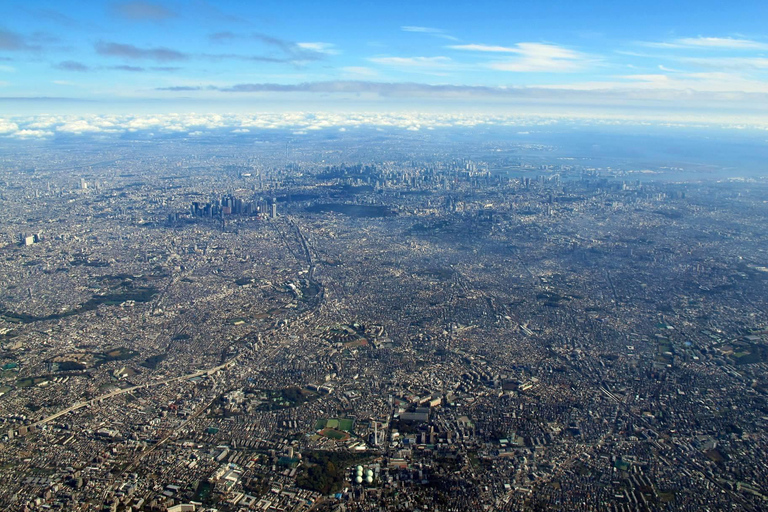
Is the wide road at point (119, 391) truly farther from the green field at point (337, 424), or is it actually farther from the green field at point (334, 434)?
the green field at point (334, 434)

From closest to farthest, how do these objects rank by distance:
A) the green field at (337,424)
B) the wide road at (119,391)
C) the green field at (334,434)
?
the green field at (334,434), the green field at (337,424), the wide road at (119,391)

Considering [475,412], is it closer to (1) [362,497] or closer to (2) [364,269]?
(1) [362,497]

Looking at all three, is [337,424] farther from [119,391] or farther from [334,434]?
[119,391]

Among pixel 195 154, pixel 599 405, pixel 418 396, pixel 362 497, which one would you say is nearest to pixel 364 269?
pixel 418 396

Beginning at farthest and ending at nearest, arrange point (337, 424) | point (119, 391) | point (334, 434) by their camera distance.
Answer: point (119, 391) < point (337, 424) < point (334, 434)

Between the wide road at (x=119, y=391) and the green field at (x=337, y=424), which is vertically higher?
the green field at (x=337, y=424)

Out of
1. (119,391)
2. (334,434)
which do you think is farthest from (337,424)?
(119,391)

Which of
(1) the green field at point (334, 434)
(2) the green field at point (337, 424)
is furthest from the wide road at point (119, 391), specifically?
(1) the green field at point (334, 434)

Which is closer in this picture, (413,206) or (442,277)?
(442,277)

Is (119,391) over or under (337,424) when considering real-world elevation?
under

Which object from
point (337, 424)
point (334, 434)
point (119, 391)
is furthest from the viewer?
point (119, 391)

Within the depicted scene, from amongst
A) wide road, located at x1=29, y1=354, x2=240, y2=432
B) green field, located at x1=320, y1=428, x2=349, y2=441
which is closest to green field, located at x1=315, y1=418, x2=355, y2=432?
green field, located at x1=320, y1=428, x2=349, y2=441
